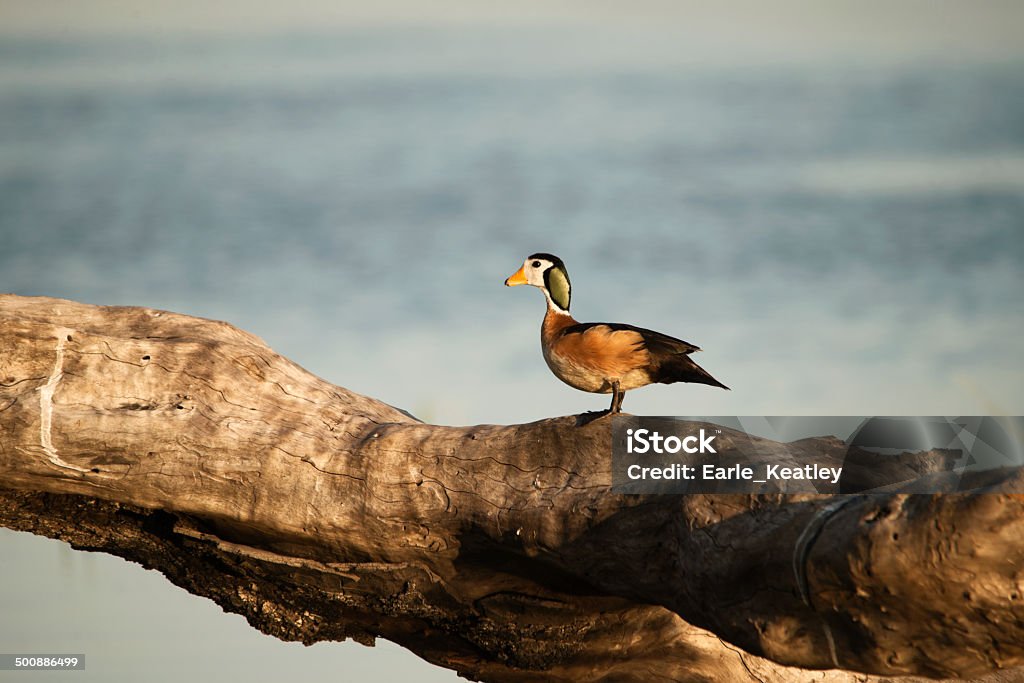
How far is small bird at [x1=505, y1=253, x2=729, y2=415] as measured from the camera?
593 cm

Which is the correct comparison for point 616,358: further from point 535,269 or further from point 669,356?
point 535,269

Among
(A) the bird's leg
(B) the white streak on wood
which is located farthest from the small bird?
(B) the white streak on wood

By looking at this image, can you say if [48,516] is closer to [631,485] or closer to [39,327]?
[39,327]

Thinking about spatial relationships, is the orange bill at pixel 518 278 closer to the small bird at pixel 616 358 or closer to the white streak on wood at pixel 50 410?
the small bird at pixel 616 358

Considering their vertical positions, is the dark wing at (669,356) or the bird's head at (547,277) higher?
the bird's head at (547,277)

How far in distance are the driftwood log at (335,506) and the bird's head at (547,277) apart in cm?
77

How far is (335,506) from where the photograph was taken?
6.36 metres

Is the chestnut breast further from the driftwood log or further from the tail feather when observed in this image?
the driftwood log

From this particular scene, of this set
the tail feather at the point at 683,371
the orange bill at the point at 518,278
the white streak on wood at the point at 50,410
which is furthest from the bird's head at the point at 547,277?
the white streak on wood at the point at 50,410

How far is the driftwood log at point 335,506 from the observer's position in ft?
19.7

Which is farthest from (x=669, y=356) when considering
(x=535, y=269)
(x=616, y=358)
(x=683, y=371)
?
(x=535, y=269)

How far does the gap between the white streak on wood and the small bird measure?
9.18ft

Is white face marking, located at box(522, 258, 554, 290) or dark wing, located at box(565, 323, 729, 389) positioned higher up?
white face marking, located at box(522, 258, 554, 290)

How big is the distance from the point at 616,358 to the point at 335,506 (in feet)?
5.86
